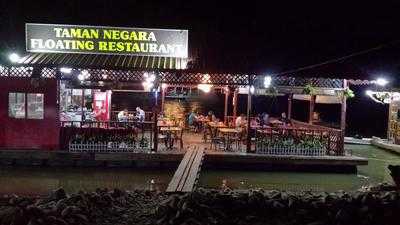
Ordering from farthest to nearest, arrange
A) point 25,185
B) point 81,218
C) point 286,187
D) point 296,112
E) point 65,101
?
point 296,112, point 65,101, point 286,187, point 25,185, point 81,218

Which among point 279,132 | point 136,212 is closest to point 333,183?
point 279,132

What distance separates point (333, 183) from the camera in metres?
16.1

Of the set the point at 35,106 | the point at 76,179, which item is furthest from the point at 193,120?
the point at 76,179

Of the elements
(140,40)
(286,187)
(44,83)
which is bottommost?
(286,187)

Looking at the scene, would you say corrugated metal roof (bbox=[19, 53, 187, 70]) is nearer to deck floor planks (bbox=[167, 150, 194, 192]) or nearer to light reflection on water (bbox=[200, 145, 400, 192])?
deck floor planks (bbox=[167, 150, 194, 192])

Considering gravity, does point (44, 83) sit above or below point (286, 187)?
above

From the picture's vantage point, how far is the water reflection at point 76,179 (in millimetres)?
14056

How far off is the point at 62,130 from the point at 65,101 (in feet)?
18.6

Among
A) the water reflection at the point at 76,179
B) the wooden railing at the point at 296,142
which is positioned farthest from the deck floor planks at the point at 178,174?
the wooden railing at the point at 296,142

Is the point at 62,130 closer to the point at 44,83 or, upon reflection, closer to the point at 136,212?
the point at 44,83

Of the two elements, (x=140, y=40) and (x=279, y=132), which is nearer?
(x=279, y=132)

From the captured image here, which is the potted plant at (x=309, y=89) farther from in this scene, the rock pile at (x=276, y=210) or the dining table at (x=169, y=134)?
the rock pile at (x=276, y=210)

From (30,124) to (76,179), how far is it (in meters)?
3.82

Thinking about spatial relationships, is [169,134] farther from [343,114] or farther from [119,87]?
[343,114]
